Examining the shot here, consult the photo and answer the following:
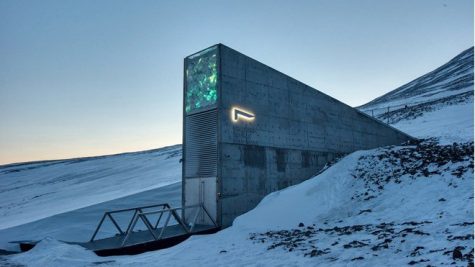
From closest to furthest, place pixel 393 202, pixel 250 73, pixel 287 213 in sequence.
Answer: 1. pixel 393 202
2. pixel 287 213
3. pixel 250 73

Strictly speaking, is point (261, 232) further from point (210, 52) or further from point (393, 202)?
point (210, 52)

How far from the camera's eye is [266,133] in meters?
14.6

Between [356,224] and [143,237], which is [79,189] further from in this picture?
[356,224]

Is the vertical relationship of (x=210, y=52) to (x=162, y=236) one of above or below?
above

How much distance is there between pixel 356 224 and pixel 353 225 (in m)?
0.14

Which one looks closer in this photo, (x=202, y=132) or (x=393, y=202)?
(x=393, y=202)

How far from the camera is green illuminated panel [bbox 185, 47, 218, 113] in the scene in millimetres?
13383

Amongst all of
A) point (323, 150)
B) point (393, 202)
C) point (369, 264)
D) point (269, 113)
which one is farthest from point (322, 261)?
point (323, 150)

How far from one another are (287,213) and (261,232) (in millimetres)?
1627

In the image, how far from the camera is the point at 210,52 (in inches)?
539

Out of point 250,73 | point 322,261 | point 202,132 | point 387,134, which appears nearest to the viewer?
point 322,261

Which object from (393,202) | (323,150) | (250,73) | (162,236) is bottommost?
(162,236)

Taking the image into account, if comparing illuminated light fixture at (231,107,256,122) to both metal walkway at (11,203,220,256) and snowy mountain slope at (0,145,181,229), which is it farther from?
snowy mountain slope at (0,145,181,229)

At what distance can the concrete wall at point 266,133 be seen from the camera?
1308cm
